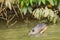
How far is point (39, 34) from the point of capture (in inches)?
206

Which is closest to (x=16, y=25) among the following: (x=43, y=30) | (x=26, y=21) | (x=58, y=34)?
(x=26, y=21)

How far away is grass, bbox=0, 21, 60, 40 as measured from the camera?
16.5 ft

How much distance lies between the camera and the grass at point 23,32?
16.5 ft

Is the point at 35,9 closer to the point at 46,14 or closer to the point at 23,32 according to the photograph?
the point at 46,14

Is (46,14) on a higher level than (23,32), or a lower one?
higher

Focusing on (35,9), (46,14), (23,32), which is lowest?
(23,32)

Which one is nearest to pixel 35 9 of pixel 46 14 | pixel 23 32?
pixel 46 14

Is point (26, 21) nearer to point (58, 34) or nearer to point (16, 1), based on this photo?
point (16, 1)

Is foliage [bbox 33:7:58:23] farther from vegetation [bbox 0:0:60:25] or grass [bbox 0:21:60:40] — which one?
grass [bbox 0:21:60:40]

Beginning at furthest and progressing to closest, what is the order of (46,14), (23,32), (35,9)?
(35,9)
(46,14)
(23,32)

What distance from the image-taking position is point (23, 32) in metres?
5.28

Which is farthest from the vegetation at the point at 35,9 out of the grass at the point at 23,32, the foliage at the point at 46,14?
the grass at the point at 23,32

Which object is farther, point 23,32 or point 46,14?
point 46,14

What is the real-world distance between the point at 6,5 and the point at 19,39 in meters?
1.05
